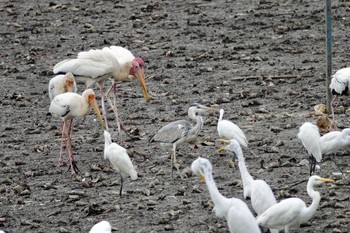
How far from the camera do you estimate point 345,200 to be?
408 inches

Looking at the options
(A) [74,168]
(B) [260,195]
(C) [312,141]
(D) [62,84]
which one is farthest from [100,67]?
(B) [260,195]

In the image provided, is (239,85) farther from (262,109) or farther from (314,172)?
(314,172)

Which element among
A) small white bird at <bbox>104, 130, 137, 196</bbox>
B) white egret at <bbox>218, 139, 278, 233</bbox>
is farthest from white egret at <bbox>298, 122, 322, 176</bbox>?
small white bird at <bbox>104, 130, 137, 196</bbox>

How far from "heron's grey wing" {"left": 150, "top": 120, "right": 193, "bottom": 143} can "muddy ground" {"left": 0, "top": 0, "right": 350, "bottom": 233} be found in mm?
312

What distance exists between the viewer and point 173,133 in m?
11.7

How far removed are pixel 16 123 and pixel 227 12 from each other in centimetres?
675

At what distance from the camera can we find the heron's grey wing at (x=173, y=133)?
11.7 meters

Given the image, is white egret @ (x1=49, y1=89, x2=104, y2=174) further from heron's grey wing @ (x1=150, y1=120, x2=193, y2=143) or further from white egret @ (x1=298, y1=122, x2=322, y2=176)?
white egret @ (x1=298, y1=122, x2=322, y2=176)

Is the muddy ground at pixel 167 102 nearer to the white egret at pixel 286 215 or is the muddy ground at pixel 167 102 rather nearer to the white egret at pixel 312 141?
the white egret at pixel 312 141

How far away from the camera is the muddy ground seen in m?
10.5

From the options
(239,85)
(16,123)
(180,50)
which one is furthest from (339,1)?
(16,123)

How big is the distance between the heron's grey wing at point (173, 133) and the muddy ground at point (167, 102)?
312mm

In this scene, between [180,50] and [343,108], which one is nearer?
[343,108]

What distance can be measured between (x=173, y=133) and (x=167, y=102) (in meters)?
2.87
